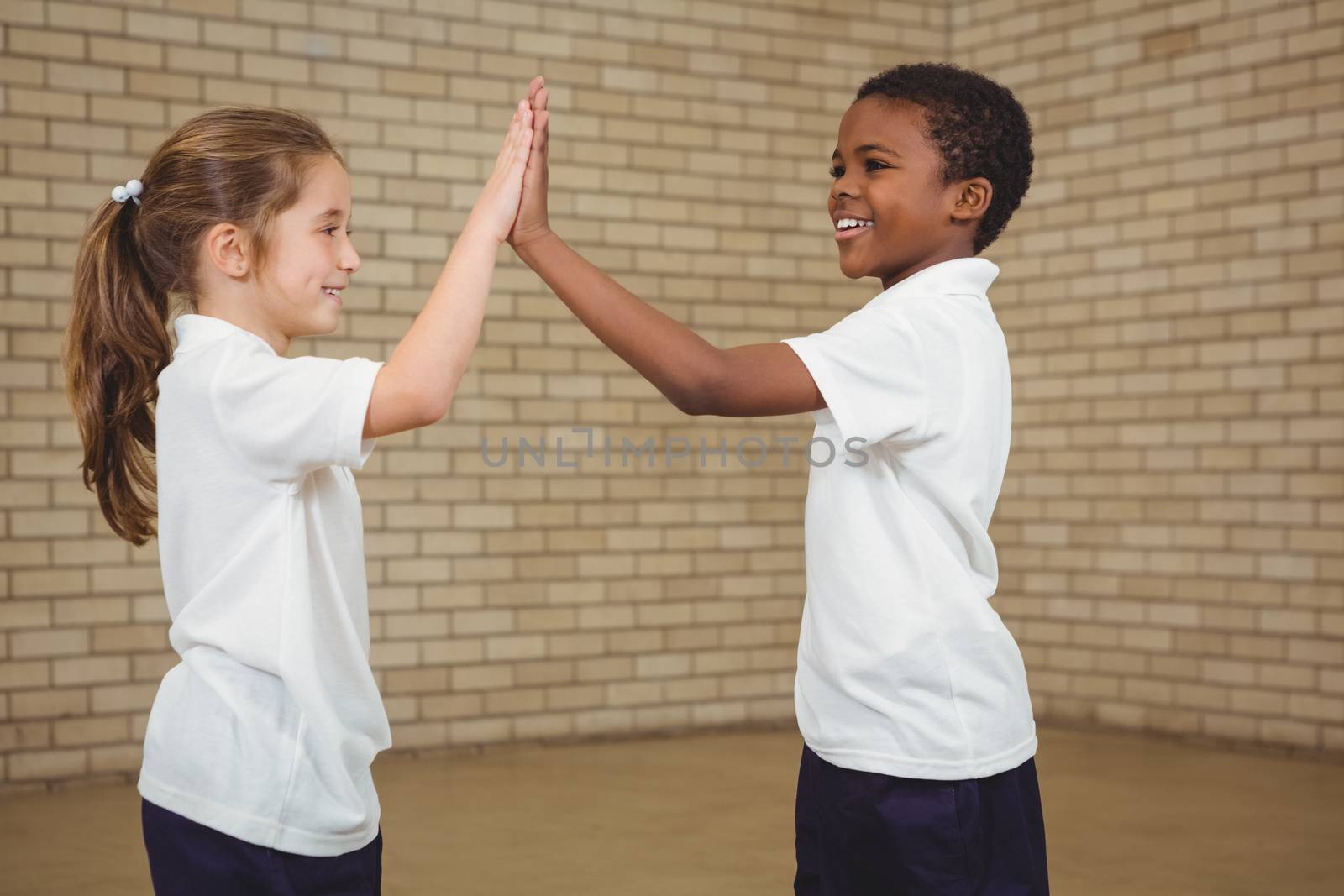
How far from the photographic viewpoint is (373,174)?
4914 mm

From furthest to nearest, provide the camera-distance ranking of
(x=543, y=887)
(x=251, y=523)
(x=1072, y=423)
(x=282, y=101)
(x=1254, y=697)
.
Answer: (x=1072, y=423) → (x=1254, y=697) → (x=282, y=101) → (x=543, y=887) → (x=251, y=523)

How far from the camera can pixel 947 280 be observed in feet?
5.63

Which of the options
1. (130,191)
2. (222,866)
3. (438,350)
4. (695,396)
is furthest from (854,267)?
(222,866)

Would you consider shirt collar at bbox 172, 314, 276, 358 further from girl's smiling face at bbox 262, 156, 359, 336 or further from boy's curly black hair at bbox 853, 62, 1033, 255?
boy's curly black hair at bbox 853, 62, 1033, 255

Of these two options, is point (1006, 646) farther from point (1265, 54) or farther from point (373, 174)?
point (1265, 54)

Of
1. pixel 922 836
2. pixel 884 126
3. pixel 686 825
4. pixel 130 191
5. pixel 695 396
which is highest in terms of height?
pixel 884 126

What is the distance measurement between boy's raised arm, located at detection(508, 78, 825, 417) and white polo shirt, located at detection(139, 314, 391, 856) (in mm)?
254

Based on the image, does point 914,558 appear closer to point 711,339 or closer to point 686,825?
point 686,825

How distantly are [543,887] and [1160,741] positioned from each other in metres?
2.83

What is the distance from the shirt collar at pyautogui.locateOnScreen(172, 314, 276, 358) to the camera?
1510 mm

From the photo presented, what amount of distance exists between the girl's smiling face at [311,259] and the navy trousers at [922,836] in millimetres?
824

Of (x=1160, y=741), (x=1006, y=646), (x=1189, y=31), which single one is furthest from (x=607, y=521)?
(x=1006, y=646)

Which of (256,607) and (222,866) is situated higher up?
(256,607)

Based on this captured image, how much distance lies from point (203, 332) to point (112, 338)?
0.55ft
